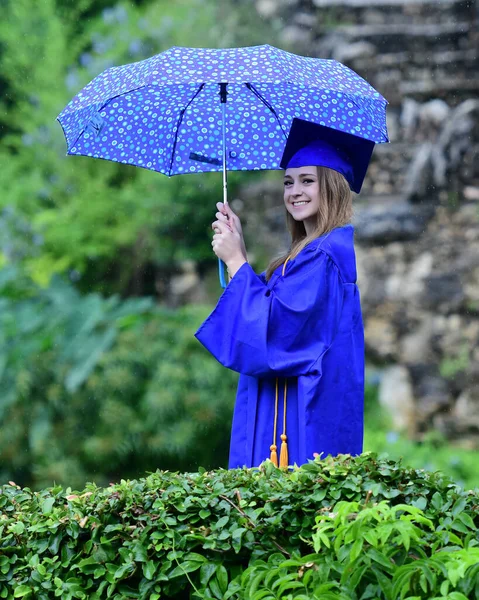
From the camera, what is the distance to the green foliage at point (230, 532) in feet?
6.59

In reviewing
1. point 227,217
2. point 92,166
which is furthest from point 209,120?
point 92,166

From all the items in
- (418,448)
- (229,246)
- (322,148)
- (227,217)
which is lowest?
(418,448)

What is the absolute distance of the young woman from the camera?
297 centimetres

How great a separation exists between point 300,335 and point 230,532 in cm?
89

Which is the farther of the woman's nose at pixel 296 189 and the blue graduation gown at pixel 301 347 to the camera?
the woman's nose at pixel 296 189

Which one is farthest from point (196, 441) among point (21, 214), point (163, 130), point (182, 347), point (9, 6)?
point (9, 6)

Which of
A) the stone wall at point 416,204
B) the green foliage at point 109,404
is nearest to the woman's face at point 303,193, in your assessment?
the green foliage at point 109,404

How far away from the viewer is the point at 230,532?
2229 millimetres

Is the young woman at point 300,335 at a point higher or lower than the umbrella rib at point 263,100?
lower

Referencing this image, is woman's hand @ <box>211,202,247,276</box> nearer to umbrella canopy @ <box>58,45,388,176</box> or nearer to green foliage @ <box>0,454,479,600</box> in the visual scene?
umbrella canopy @ <box>58,45,388,176</box>

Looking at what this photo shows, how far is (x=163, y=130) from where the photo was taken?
12.1 ft

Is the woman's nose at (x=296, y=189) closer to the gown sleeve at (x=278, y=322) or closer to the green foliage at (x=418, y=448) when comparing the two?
the gown sleeve at (x=278, y=322)

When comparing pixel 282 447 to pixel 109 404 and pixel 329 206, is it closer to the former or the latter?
pixel 329 206

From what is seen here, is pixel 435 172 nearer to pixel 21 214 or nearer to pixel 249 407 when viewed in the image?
pixel 21 214
